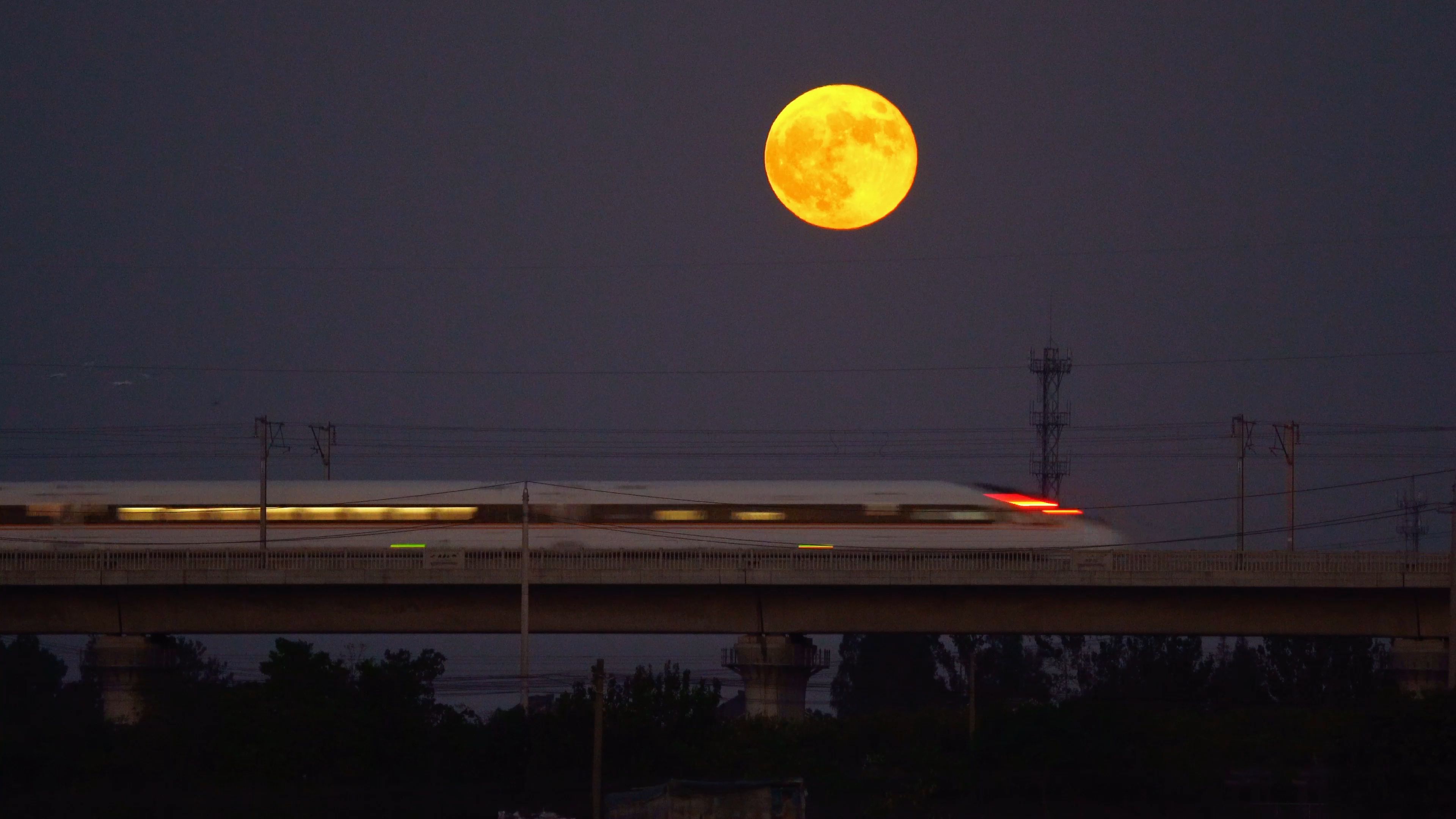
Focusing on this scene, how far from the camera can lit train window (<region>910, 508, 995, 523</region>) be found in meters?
53.1

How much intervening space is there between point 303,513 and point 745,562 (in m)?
16.7

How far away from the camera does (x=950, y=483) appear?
184 ft

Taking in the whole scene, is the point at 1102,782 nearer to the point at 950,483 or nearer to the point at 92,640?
the point at 950,483

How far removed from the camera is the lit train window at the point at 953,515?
5309 cm

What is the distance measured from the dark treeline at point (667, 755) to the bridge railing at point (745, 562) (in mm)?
3722

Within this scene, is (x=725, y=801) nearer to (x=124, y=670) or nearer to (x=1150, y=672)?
(x=124, y=670)

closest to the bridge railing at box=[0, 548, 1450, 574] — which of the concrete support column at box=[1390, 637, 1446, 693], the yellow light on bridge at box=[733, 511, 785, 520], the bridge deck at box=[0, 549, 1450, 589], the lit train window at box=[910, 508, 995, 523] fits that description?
the bridge deck at box=[0, 549, 1450, 589]

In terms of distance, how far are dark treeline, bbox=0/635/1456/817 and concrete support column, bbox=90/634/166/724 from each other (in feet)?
4.12

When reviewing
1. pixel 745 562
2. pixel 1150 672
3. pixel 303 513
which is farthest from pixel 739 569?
pixel 1150 672

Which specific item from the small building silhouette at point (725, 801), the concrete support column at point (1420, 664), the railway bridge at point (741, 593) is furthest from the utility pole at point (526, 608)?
the concrete support column at point (1420, 664)

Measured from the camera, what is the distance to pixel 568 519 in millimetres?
54375

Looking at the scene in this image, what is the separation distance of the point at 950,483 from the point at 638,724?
17711 mm

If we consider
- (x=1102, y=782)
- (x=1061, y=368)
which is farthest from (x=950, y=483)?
(x=1061, y=368)

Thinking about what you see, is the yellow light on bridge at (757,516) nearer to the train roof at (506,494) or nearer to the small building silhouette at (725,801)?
the train roof at (506,494)
